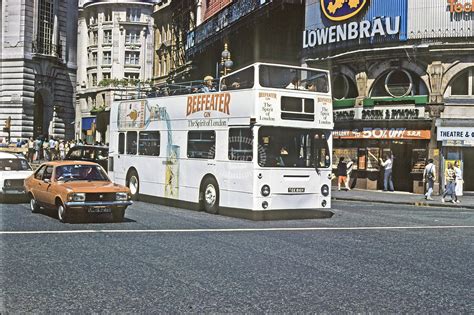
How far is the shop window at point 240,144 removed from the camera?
16.5m

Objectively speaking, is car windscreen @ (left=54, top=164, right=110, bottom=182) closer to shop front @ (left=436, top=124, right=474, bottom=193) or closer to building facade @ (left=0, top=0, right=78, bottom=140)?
shop front @ (left=436, top=124, right=474, bottom=193)

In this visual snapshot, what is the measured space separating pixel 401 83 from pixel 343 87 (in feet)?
11.8

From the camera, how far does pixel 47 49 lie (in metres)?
63.7

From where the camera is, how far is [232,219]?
17.0 meters

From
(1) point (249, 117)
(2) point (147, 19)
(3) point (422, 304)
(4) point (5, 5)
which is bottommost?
(3) point (422, 304)

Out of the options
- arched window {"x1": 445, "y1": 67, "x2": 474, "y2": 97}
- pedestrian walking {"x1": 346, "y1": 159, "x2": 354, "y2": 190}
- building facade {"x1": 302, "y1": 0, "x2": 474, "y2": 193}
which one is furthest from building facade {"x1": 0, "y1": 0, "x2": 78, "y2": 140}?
arched window {"x1": 445, "y1": 67, "x2": 474, "y2": 97}

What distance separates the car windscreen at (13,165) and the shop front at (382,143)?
18.3 m

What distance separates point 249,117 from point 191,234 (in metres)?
4.34

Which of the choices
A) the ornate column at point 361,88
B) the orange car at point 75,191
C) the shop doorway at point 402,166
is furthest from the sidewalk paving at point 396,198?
the orange car at point 75,191

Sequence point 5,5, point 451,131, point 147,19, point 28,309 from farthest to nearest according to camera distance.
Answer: point 147,19, point 5,5, point 451,131, point 28,309

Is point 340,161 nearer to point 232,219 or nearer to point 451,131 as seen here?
point 451,131

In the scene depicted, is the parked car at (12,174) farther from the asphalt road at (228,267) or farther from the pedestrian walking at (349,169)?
the pedestrian walking at (349,169)

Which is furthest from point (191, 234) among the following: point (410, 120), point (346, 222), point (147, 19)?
point (147, 19)

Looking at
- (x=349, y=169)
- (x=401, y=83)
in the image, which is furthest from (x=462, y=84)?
(x=349, y=169)
